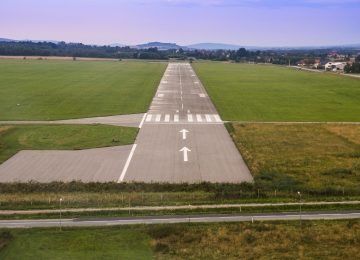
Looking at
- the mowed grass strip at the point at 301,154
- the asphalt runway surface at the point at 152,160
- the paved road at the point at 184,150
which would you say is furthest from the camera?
the paved road at the point at 184,150

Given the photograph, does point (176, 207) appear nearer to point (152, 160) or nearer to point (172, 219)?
point (172, 219)

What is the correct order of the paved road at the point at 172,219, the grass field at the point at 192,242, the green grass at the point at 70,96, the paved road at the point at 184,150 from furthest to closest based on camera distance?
the green grass at the point at 70,96 → the paved road at the point at 184,150 → the paved road at the point at 172,219 → the grass field at the point at 192,242

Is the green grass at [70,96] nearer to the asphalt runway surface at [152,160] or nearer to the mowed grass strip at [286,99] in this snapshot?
the asphalt runway surface at [152,160]

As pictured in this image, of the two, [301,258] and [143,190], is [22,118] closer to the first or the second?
[143,190]

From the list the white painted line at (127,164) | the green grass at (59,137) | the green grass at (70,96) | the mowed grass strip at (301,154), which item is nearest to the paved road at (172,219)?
the mowed grass strip at (301,154)

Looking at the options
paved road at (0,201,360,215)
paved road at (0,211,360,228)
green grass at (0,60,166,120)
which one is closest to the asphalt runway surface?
paved road at (0,201,360,215)

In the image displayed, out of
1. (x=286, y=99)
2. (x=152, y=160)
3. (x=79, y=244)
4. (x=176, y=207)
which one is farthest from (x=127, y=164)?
(x=286, y=99)
